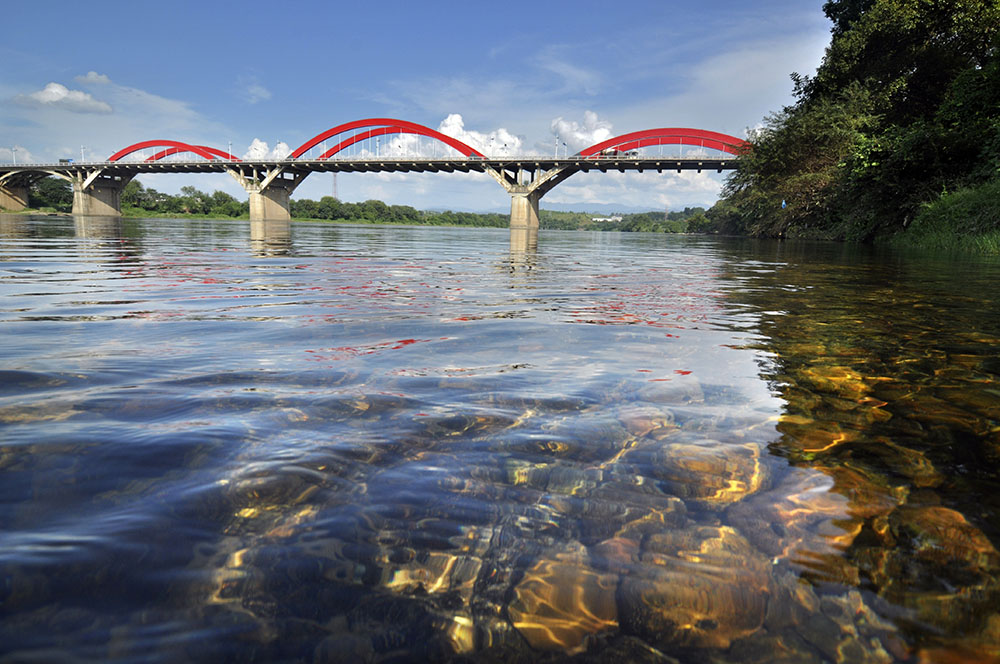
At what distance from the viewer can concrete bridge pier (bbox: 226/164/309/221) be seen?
72062mm

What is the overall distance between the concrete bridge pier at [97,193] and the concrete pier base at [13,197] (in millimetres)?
11650

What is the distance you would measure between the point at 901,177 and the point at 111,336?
2525cm

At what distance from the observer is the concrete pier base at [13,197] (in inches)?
3216

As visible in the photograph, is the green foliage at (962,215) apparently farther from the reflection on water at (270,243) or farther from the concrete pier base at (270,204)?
the concrete pier base at (270,204)

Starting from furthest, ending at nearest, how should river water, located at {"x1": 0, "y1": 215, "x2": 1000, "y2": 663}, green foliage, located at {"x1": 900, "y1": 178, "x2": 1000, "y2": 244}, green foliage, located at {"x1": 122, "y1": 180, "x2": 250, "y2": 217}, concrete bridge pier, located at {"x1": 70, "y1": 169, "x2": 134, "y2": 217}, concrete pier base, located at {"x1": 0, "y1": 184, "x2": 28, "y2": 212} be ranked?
green foliage, located at {"x1": 122, "y1": 180, "x2": 250, "y2": 217}, concrete pier base, located at {"x1": 0, "y1": 184, "x2": 28, "y2": 212}, concrete bridge pier, located at {"x1": 70, "y1": 169, "x2": 134, "y2": 217}, green foliage, located at {"x1": 900, "y1": 178, "x2": 1000, "y2": 244}, river water, located at {"x1": 0, "y1": 215, "x2": 1000, "y2": 663}

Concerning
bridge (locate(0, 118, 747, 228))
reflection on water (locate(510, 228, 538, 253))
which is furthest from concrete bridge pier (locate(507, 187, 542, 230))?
reflection on water (locate(510, 228, 538, 253))

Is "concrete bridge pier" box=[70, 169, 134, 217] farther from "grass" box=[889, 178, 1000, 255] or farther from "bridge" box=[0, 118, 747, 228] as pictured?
"grass" box=[889, 178, 1000, 255]

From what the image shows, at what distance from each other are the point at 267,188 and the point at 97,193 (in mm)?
29179

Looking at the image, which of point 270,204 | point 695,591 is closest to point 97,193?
point 270,204

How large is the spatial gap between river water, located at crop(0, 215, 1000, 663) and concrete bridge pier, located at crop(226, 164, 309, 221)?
76253 millimetres

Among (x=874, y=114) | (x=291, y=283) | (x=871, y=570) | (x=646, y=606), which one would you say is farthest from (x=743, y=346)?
(x=874, y=114)

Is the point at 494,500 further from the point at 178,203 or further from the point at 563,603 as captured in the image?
the point at 178,203

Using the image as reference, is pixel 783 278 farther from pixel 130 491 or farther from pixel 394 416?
pixel 130 491

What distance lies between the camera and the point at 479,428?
6.89ft
